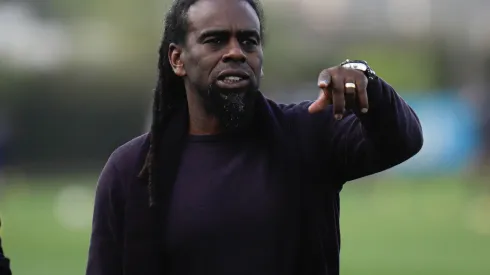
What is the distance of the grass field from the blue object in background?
0.37m

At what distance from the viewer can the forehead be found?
3.22 metres

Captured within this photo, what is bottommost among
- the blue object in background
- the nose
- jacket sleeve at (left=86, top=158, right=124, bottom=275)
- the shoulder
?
jacket sleeve at (left=86, top=158, right=124, bottom=275)

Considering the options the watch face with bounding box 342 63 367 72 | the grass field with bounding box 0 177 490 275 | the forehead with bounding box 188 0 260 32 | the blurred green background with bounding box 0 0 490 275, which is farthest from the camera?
the blurred green background with bounding box 0 0 490 275

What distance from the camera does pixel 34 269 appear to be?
37.7 ft

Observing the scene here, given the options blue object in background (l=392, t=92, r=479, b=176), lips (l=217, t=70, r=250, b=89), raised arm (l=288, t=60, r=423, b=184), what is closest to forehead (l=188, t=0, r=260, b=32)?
lips (l=217, t=70, r=250, b=89)

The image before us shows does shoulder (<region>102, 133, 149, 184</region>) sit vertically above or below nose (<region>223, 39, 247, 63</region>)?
below

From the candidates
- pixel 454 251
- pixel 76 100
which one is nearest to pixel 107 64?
pixel 76 100

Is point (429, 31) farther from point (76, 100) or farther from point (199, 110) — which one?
point (199, 110)

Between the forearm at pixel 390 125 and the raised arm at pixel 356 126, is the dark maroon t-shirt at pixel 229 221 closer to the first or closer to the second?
the raised arm at pixel 356 126

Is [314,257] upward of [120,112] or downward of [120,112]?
downward

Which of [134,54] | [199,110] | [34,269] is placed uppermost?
[134,54]

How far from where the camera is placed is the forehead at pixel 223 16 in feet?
10.6

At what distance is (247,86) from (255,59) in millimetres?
80

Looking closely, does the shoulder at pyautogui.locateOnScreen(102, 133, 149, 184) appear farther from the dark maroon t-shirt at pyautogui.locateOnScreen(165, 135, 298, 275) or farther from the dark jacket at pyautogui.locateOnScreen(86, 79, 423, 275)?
the dark maroon t-shirt at pyautogui.locateOnScreen(165, 135, 298, 275)
